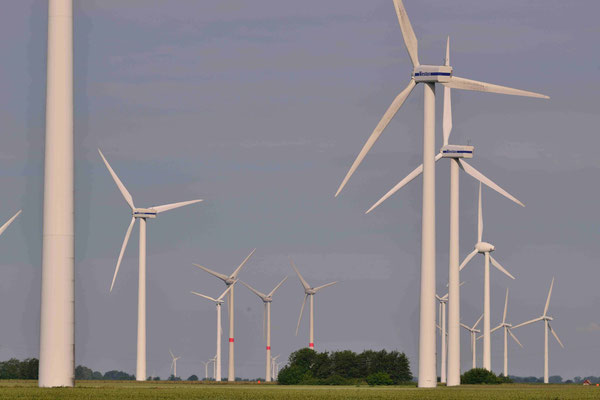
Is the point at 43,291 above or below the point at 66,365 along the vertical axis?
above

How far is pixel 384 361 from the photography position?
566 ft

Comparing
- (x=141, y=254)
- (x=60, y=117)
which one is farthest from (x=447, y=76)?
(x=141, y=254)

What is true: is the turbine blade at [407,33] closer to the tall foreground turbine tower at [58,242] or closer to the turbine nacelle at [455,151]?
the turbine nacelle at [455,151]

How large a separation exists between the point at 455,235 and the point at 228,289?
88174mm

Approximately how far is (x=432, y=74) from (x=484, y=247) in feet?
193

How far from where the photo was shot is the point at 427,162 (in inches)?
3351

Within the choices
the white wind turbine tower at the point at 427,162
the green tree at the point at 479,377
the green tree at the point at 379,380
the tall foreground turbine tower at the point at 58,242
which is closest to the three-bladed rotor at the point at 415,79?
the white wind turbine tower at the point at 427,162

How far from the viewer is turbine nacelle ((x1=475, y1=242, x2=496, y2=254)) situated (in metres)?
144

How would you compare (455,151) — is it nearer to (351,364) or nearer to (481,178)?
(481,178)

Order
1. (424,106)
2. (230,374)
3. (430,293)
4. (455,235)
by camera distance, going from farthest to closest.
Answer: (230,374), (455,235), (424,106), (430,293)

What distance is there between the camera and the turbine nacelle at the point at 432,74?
8850 cm

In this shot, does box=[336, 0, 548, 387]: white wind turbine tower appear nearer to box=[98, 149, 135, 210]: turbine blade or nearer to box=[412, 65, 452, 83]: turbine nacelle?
box=[412, 65, 452, 83]: turbine nacelle

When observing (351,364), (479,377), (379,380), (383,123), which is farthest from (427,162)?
Answer: (351,364)

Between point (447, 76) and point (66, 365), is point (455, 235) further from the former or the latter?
point (66, 365)
